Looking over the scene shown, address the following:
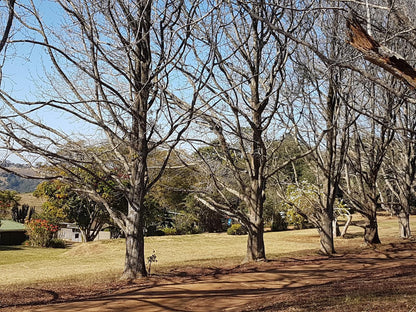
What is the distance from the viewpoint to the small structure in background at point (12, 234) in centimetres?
3219

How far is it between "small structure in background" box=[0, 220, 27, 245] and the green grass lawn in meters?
4.62

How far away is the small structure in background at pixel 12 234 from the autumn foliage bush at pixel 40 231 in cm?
369

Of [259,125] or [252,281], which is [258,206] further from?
[252,281]

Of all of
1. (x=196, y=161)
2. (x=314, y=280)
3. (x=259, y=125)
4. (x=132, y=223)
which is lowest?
(x=314, y=280)

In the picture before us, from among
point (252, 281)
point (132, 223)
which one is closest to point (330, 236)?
point (252, 281)

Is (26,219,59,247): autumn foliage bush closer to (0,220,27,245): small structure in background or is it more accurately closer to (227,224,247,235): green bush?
(0,220,27,245): small structure in background

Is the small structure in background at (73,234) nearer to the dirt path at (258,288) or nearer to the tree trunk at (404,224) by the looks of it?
the tree trunk at (404,224)

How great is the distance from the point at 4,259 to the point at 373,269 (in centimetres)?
1845

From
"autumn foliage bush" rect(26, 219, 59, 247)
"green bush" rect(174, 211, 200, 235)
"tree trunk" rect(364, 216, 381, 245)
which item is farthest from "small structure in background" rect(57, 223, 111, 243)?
"tree trunk" rect(364, 216, 381, 245)

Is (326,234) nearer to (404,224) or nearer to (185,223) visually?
(404,224)

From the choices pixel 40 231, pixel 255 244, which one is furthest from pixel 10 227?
pixel 255 244

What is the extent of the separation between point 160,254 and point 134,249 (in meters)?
10.3

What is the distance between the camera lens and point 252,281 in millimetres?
9977

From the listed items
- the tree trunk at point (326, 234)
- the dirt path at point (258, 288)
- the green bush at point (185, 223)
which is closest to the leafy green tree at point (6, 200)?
the green bush at point (185, 223)
